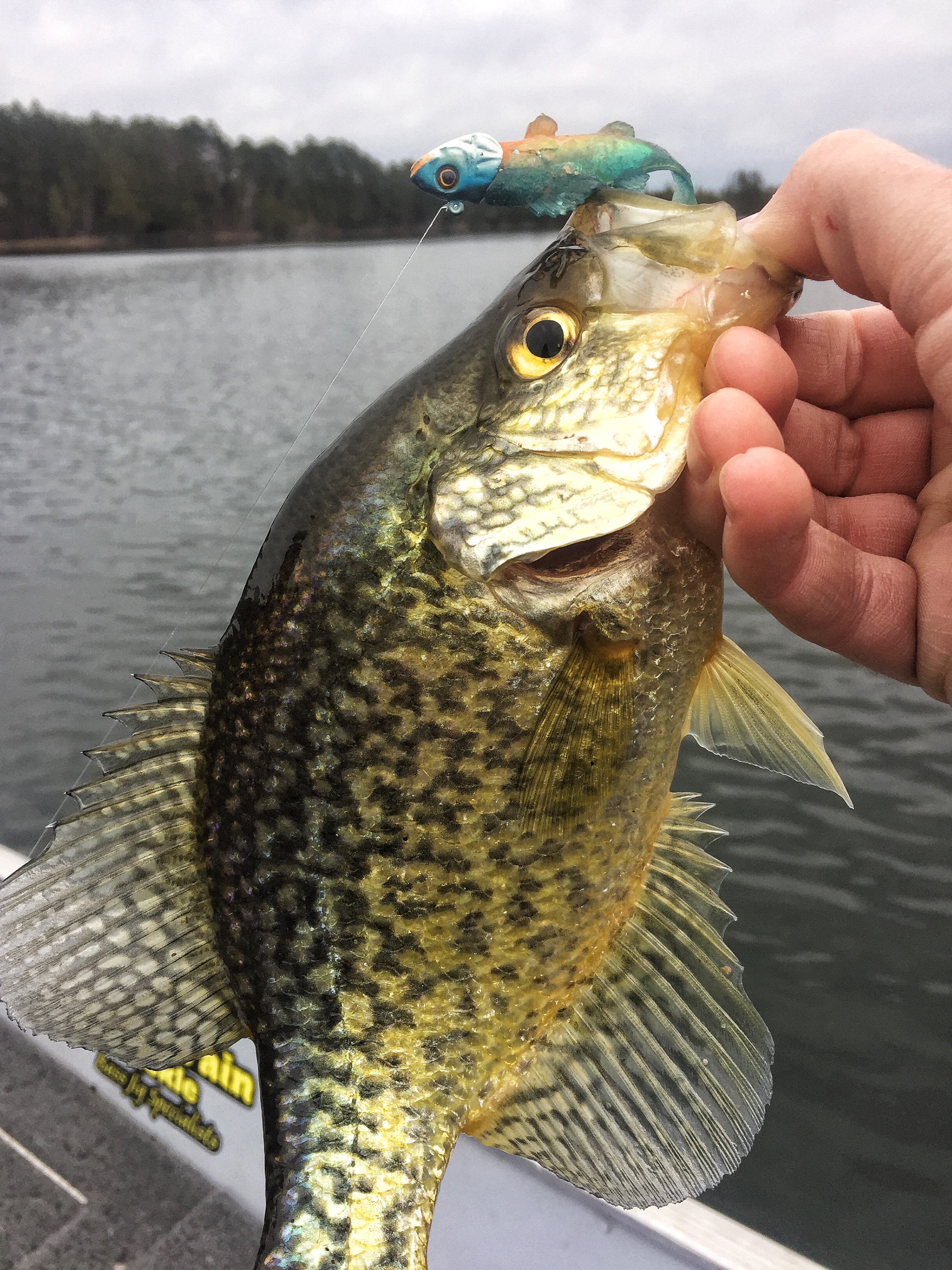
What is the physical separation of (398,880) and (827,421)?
1.10 metres

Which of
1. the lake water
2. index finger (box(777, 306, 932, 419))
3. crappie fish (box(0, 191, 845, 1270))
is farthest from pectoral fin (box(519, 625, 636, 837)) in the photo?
the lake water

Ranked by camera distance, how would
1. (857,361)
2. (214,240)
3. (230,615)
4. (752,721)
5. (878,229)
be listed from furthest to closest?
(214,240) < (230,615) < (857,361) < (752,721) < (878,229)

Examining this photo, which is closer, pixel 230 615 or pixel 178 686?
pixel 178 686

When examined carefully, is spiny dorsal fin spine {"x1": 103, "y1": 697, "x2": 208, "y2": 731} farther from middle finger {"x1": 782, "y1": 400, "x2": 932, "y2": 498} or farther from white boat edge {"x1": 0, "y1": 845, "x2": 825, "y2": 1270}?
white boat edge {"x1": 0, "y1": 845, "x2": 825, "y2": 1270}

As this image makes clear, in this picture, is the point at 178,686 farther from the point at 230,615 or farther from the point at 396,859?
the point at 230,615

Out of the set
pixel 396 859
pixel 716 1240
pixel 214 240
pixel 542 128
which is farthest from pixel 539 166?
pixel 214 240

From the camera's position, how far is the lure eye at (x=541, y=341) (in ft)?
3.88

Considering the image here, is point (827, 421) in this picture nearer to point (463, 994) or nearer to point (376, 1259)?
point (463, 994)

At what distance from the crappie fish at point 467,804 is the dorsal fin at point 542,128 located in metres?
0.14

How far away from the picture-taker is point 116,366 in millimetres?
13391

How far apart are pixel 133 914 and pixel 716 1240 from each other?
1.71m

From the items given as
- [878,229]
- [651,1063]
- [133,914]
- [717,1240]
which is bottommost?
[717,1240]

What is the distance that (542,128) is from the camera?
1.21 metres

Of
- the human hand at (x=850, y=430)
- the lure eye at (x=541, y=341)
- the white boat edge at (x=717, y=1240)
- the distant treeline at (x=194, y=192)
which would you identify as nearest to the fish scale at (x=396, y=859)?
the human hand at (x=850, y=430)
